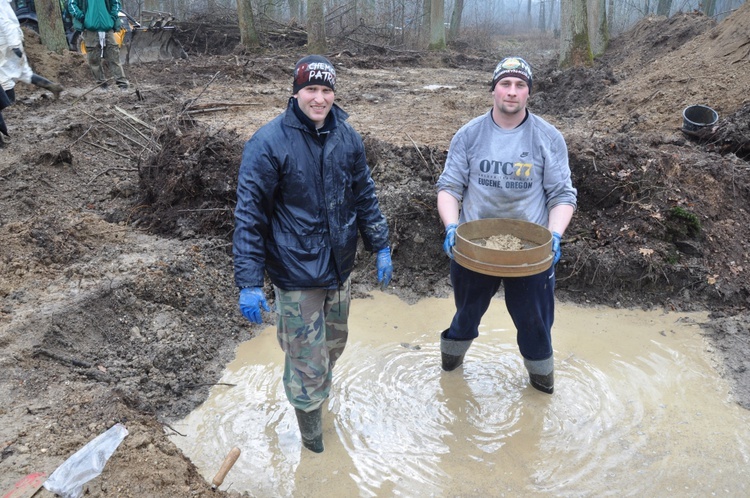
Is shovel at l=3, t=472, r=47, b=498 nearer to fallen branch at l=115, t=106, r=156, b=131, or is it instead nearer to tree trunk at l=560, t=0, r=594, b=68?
fallen branch at l=115, t=106, r=156, b=131

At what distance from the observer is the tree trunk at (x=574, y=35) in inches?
457

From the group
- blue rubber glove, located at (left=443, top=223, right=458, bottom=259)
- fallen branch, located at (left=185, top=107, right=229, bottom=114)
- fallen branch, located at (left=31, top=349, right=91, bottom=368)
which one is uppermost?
blue rubber glove, located at (left=443, top=223, right=458, bottom=259)

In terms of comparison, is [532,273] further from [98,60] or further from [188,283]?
[98,60]

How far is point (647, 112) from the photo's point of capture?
8.20 m

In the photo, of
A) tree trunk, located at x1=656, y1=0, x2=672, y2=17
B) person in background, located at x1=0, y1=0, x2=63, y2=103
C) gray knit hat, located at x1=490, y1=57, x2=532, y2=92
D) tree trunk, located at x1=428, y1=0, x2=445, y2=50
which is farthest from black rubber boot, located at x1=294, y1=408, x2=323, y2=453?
tree trunk, located at x1=656, y1=0, x2=672, y2=17

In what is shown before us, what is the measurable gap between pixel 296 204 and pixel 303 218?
0.25ft

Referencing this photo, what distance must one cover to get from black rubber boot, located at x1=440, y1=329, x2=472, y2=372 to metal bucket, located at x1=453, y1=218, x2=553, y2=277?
88 cm

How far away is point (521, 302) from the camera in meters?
3.17

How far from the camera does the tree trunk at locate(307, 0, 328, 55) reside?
14281mm

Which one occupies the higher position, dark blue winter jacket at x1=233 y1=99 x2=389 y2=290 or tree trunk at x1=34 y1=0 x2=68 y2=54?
tree trunk at x1=34 y1=0 x2=68 y2=54

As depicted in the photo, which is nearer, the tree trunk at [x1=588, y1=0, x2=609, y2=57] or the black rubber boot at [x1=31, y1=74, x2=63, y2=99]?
the black rubber boot at [x1=31, y1=74, x2=63, y2=99]

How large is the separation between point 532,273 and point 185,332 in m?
2.68

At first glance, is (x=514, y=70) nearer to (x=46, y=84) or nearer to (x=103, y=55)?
(x=46, y=84)

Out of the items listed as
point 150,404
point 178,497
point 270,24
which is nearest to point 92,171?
point 150,404
